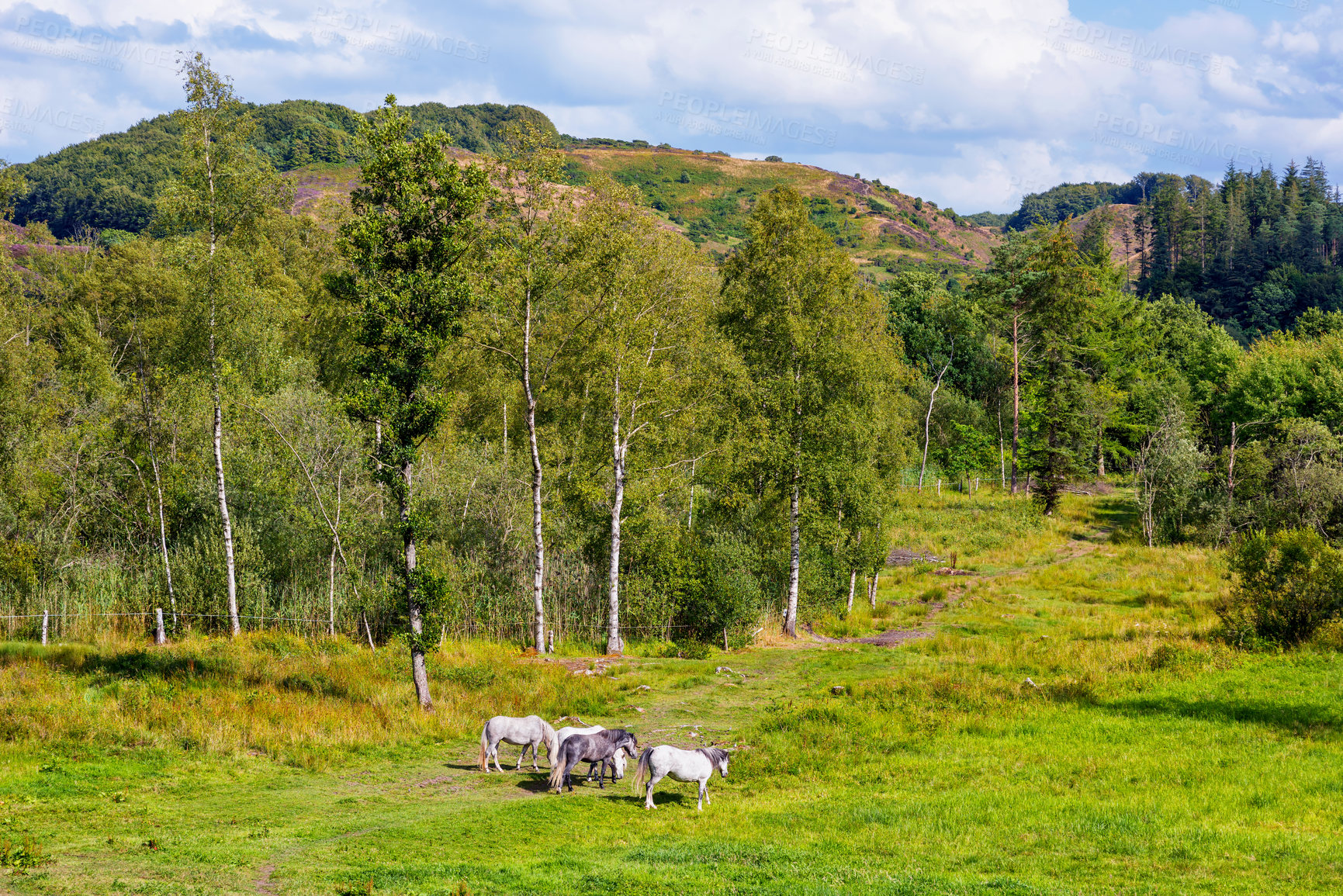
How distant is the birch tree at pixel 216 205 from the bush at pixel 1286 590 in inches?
1419

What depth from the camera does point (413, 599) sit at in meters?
21.9

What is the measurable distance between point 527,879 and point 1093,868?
8066 mm

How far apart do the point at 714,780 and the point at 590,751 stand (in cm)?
320

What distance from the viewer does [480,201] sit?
22.7 m

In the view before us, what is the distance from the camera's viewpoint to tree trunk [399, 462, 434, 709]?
21.7 metres

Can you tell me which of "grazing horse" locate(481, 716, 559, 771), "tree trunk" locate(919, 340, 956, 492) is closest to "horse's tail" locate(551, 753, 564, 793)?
"grazing horse" locate(481, 716, 559, 771)

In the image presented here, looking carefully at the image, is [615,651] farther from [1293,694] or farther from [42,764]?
Result: [1293,694]

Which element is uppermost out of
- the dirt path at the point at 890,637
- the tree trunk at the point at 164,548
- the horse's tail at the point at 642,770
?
the tree trunk at the point at 164,548

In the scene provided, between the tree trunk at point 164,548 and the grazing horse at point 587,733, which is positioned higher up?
the tree trunk at point 164,548

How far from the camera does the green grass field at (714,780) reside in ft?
36.6

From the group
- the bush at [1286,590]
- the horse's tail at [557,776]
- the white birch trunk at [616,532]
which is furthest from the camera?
the white birch trunk at [616,532]

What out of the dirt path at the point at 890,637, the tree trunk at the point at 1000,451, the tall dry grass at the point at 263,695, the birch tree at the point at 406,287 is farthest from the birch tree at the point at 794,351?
the tree trunk at the point at 1000,451

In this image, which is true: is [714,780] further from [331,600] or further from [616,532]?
[331,600]

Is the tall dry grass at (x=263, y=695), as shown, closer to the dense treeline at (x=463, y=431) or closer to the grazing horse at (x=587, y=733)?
the dense treeline at (x=463, y=431)
